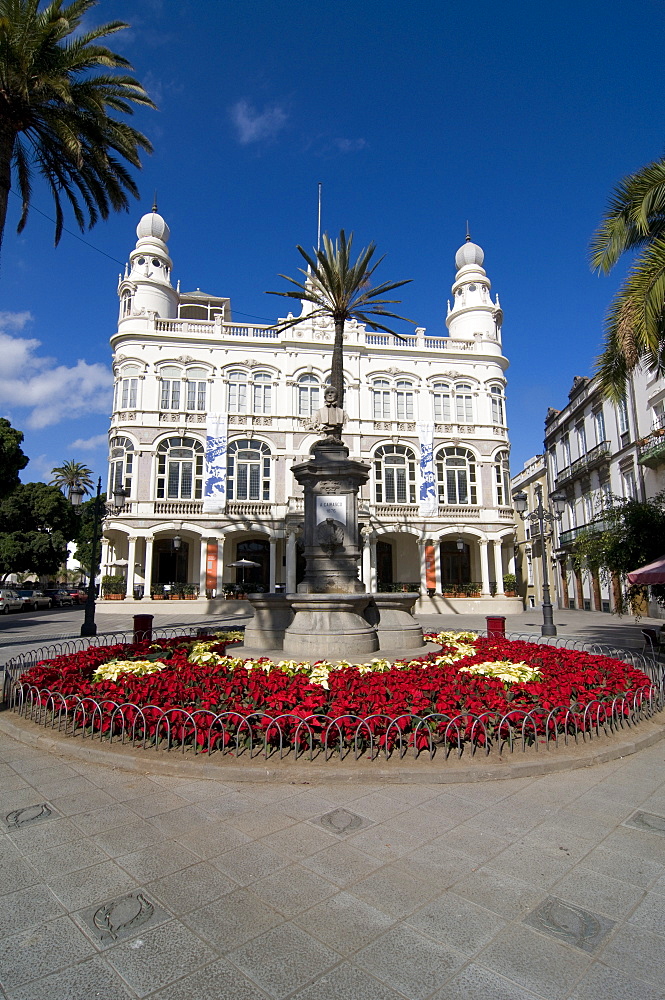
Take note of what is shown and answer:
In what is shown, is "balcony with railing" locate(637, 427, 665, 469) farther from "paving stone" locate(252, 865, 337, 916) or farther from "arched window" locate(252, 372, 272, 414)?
"paving stone" locate(252, 865, 337, 916)

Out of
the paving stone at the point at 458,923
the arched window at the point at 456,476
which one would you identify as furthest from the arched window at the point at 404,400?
the paving stone at the point at 458,923

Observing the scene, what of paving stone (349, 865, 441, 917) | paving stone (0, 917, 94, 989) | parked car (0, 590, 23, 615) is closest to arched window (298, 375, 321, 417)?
parked car (0, 590, 23, 615)

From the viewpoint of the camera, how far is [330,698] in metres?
7.00

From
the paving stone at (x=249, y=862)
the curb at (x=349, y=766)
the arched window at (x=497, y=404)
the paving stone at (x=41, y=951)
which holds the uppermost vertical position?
the arched window at (x=497, y=404)

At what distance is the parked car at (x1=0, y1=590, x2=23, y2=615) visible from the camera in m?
35.4

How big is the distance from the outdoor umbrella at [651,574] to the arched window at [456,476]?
24.0m

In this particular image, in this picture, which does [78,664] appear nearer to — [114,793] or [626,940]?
[114,793]

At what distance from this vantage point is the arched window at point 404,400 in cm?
3875

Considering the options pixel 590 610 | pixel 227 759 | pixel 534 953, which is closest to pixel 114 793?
pixel 227 759

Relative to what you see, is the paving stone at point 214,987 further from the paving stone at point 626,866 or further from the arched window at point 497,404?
the arched window at point 497,404

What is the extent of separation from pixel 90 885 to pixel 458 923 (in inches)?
97.1

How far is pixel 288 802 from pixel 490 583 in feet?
114

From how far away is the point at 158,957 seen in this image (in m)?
3.03

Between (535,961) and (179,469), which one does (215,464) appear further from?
(535,961)
